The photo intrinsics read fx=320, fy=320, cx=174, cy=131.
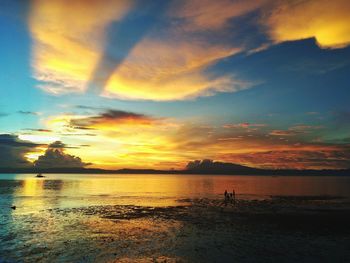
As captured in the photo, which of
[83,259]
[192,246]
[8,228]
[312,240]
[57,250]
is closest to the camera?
[83,259]

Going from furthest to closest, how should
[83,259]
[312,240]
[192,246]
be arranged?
[312,240] → [192,246] → [83,259]

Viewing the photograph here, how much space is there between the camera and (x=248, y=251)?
29672 millimetres

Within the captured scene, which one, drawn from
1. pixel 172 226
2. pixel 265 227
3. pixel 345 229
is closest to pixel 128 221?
pixel 172 226

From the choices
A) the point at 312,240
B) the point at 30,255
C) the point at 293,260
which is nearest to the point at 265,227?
the point at 312,240

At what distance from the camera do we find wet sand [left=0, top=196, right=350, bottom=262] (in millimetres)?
27844

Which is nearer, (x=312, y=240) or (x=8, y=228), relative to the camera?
(x=312, y=240)

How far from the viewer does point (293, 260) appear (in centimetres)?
2698

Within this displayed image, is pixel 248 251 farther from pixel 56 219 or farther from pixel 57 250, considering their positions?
pixel 56 219

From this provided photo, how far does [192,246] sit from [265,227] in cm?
1440

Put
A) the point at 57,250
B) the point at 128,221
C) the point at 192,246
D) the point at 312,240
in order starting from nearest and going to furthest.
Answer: the point at 57,250
the point at 192,246
the point at 312,240
the point at 128,221

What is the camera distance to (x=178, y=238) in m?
34.9

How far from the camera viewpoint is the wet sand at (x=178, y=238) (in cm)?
2784

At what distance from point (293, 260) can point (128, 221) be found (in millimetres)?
25948

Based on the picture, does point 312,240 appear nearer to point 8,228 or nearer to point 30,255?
point 30,255
